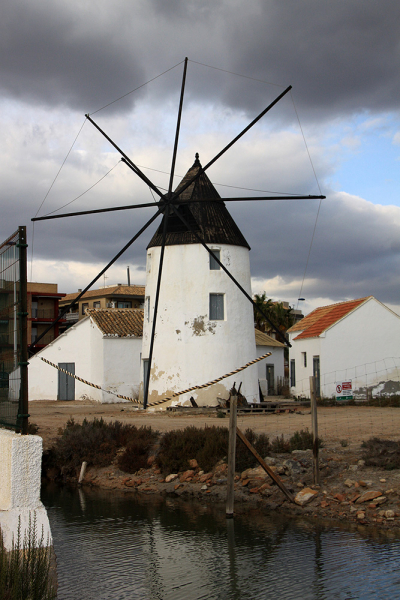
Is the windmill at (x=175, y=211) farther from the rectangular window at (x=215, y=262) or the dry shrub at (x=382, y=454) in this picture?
the dry shrub at (x=382, y=454)

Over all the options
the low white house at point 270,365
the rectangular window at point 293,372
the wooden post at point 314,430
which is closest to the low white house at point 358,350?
the rectangular window at point 293,372

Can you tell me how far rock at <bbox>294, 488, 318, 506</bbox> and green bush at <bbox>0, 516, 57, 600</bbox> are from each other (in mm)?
6508

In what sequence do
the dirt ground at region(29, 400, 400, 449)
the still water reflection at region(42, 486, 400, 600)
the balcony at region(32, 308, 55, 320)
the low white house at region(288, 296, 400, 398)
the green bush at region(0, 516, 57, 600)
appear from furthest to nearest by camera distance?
the balcony at region(32, 308, 55, 320) < the low white house at region(288, 296, 400, 398) < the dirt ground at region(29, 400, 400, 449) < the still water reflection at region(42, 486, 400, 600) < the green bush at region(0, 516, 57, 600)

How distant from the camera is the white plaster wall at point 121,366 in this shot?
2812cm

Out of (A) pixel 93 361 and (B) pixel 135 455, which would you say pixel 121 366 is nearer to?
(A) pixel 93 361

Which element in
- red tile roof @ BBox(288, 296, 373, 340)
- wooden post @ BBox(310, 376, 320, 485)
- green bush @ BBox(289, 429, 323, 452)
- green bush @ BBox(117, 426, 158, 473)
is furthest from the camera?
red tile roof @ BBox(288, 296, 373, 340)

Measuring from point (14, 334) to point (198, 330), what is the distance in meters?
15.8

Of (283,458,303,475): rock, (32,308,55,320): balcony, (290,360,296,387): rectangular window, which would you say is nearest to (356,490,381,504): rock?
(283,458,303,475): rock

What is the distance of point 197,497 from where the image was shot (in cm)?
1266

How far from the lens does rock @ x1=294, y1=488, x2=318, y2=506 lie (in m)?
11.1

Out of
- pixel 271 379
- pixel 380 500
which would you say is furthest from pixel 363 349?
pixel 380 500

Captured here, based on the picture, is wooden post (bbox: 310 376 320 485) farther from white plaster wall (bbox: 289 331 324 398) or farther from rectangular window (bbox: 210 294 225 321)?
white plaster wall (bbox: 289 331 324 398)

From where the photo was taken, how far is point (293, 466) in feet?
40.4

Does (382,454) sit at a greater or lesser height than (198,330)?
lesser
